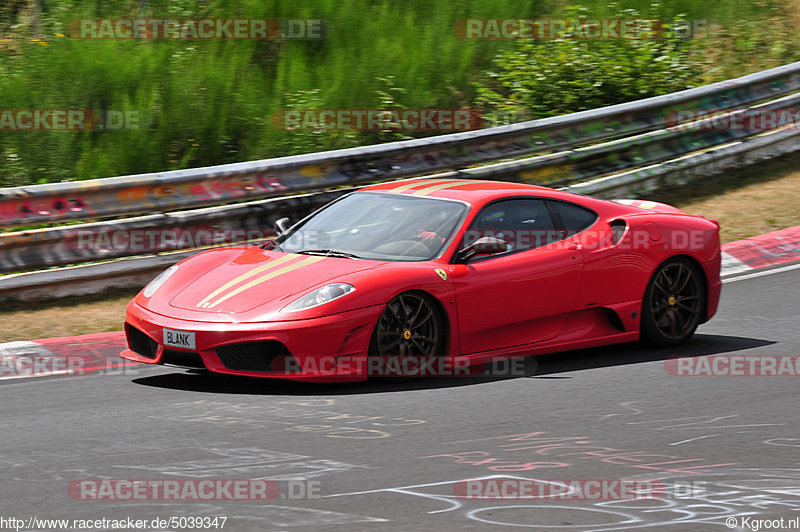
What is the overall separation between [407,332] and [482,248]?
78 cm

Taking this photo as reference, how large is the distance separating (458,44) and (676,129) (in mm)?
3233

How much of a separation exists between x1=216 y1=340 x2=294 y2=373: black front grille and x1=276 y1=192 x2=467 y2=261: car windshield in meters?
1.02

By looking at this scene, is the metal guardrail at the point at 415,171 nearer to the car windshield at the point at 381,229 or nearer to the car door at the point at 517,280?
the car windshield at the point at 381,229

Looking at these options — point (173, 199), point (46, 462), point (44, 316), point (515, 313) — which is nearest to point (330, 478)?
point (46, 462)

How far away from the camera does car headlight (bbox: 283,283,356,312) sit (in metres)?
6.49

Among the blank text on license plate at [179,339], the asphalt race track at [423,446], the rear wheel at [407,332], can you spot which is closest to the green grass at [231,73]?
the asphalt race track at [423,446]

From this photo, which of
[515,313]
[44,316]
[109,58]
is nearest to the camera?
[515,313]

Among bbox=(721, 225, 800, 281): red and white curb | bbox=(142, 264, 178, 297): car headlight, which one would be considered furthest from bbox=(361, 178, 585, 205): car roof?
bbox=(721, 225, 800, 281): red and white curb

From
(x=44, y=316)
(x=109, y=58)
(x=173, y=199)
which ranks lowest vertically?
(x=44, y=316)

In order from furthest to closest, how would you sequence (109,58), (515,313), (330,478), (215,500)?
(109,58), (515,313), (330,478), (215,500)

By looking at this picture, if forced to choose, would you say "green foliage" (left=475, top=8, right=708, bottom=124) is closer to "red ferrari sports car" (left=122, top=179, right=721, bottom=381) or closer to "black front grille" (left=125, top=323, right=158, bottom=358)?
"red ferrari sports car" (left=122, top=179, right=721, bottom=381)

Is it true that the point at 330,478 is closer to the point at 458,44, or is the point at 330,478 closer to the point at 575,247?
the point at 575,247

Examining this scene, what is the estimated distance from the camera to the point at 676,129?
13094mm

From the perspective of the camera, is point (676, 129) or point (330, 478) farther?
point (676, 129)
